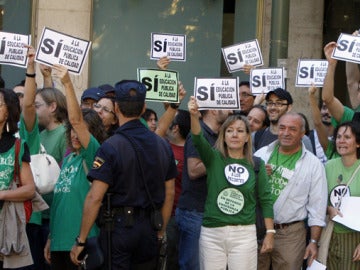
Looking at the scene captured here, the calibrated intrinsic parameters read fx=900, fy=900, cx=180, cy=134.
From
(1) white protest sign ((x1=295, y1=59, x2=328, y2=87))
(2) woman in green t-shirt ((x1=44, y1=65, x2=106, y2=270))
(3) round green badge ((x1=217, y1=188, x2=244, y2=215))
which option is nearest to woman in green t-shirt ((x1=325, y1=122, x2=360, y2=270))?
(3) round green badge ((x1=217, y1=188, x2=244, y2=215))

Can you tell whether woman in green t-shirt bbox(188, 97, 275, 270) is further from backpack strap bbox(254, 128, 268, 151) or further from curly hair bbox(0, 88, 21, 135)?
curly hair bbox(0, 88, 21, 135)

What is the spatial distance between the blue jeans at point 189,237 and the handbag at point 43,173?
1373 mm

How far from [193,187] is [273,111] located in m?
1.37

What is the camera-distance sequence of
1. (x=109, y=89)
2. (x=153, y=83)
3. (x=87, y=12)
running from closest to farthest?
(x=153, y=83), (x=109, y=89), (x=87, y=12)

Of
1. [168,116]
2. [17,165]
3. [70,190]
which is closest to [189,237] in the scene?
[168,116]

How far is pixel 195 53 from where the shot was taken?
12.9m

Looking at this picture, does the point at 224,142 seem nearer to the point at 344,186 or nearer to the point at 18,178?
the point at 344,186

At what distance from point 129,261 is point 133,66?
6.36m

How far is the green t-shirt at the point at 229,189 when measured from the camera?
7746 millimetres

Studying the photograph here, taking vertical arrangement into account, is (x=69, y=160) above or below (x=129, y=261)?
above

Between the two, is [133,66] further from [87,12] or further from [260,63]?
[260,63]

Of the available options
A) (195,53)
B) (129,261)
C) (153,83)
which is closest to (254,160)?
(153,83)

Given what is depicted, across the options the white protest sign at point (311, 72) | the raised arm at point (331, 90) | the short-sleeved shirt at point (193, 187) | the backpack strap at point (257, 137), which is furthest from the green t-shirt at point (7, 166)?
the white protest sign at point (311, 72)

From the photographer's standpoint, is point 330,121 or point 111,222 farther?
point 330,121
